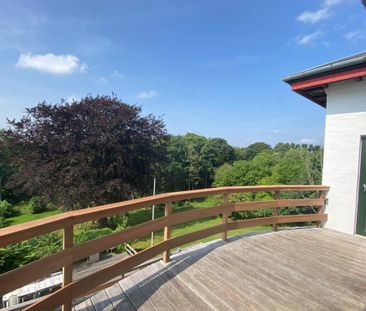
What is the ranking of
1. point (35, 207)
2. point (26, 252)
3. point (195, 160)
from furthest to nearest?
point (195, 160) → point (35, 207) → point (26, 252)

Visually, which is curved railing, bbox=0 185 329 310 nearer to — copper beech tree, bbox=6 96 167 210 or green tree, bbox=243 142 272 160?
copper beech tree, bbox=6 96 167 210

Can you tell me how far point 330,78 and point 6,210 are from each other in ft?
97.9

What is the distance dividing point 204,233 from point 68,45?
11507 mm

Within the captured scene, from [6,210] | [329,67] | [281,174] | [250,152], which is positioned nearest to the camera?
[329,67]

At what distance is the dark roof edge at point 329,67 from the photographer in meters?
4.27

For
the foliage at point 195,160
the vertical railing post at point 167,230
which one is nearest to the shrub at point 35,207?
the foliage at point 195,160

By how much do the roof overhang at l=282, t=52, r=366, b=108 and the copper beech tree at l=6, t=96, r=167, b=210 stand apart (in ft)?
32.6

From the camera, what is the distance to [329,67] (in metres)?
4.71

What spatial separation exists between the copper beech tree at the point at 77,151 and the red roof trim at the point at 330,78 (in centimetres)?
999

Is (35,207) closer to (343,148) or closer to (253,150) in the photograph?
(343,148)

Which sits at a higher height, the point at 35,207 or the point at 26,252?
the point at 26,252

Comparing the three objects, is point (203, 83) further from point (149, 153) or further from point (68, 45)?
point (68, 45)

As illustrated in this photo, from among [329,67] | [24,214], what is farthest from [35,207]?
[329,67]

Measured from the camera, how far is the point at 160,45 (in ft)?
40.3
